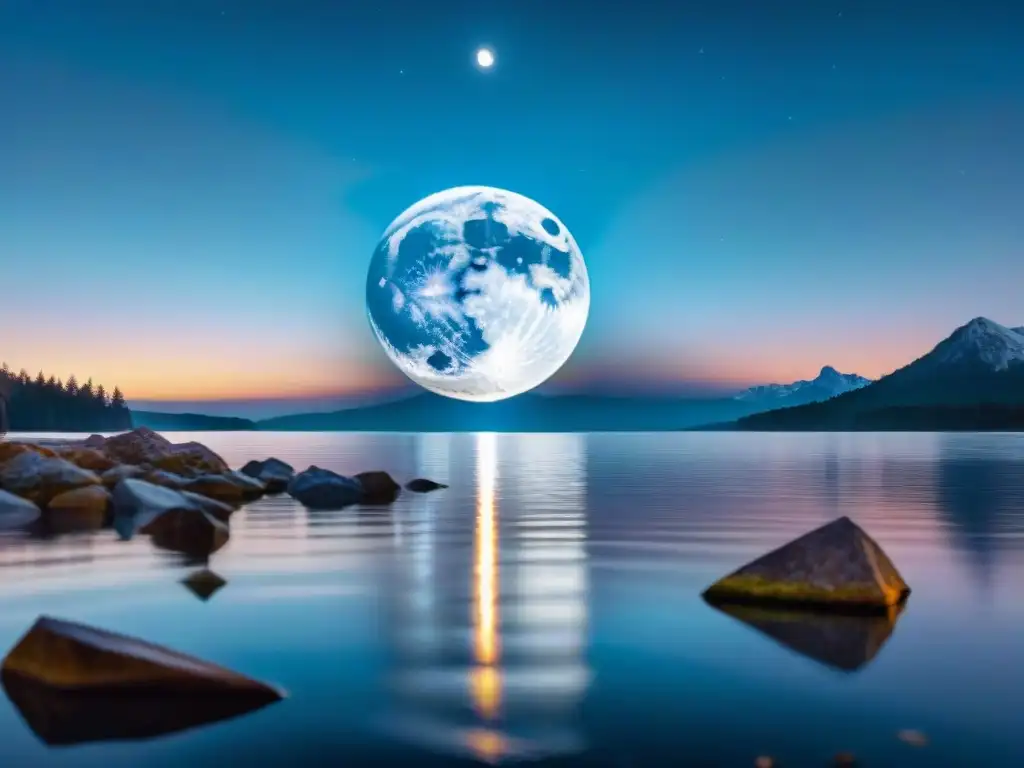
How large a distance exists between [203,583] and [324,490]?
14.7 m

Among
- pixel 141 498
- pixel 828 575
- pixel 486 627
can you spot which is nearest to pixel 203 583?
pixel 486 627

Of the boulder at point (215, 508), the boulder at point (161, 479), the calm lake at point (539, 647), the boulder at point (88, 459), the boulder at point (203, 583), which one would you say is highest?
the boulder at point (88, 459)

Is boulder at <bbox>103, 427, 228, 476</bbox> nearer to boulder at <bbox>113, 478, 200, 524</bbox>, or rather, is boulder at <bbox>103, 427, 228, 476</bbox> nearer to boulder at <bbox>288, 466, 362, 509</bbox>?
boulder at <bbox>288, 466, 362, 509</bbox>

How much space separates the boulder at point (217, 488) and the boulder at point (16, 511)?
5148mm

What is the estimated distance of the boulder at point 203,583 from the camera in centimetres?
1273

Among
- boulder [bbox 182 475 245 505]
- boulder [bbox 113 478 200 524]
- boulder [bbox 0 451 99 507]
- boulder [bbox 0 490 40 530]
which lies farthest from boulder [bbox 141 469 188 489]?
boulder [bbox 0 490 40 530]

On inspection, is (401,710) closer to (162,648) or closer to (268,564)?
(162,648)

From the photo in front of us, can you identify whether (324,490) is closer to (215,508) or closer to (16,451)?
(215,508)

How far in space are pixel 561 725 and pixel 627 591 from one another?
6.23 metres

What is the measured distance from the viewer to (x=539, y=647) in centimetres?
988

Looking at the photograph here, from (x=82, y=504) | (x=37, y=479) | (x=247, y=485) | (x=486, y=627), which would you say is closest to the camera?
(x=486, y=627)

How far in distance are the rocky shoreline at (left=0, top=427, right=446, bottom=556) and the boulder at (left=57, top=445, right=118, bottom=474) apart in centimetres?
3

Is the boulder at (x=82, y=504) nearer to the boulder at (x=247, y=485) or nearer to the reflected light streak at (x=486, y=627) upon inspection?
the boulder at (x=247, y=485)

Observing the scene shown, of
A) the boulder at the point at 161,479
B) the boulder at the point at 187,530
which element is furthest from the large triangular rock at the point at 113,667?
the boulder at the point at 161,479
